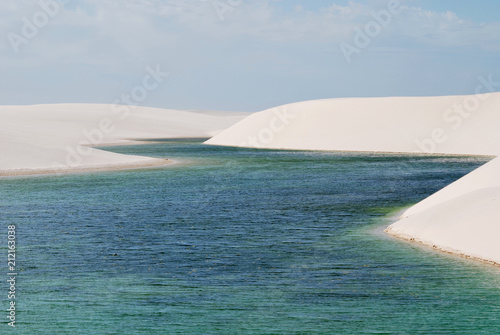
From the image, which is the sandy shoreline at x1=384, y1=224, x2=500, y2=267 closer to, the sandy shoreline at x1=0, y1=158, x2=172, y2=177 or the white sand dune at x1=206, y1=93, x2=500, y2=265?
the sandy shoreline at x1=0, y1=158, x2=172, y2=177

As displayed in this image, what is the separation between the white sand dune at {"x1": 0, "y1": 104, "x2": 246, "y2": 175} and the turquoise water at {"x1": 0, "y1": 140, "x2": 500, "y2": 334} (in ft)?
54.5

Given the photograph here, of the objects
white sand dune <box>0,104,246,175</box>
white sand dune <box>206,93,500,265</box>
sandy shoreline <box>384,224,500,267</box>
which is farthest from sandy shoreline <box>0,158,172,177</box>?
white sand dune <box>206,93,500,265</box>

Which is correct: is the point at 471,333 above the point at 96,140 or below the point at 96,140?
below

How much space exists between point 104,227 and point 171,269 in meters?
6.98

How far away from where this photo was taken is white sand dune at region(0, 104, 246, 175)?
156 feet

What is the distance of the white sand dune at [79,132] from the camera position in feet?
156

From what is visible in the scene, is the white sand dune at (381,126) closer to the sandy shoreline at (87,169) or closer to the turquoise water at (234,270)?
the sandy shoreline at (87,169)

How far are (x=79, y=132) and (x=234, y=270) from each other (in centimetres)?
11264

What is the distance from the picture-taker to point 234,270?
16203 millimetres

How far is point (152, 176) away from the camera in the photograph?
42844 mm

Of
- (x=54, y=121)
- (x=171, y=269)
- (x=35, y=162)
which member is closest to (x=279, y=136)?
(x=35, y=162)

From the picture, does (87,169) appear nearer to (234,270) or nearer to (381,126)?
(234,270)

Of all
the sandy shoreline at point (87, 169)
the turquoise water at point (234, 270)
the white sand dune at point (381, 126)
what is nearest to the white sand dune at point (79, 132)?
the sandy shoreline at point (87, 169)

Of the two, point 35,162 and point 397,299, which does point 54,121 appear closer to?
point 35,162
